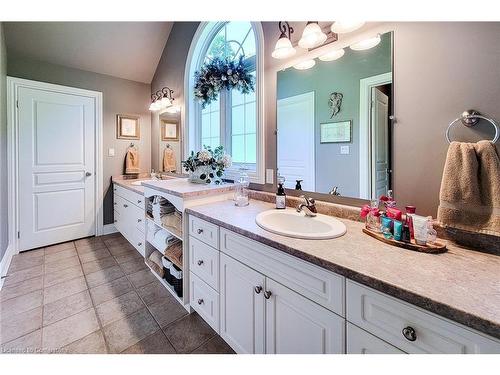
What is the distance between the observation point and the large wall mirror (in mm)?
1195

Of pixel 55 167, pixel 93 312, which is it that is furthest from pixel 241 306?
pixel 55 167

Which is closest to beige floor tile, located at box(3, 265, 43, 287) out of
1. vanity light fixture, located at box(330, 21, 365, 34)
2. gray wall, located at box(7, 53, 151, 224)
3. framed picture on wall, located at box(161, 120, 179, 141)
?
gray wall, located at box(7, 53, 151, 224)

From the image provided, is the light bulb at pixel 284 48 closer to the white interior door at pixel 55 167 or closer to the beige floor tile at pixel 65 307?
the beige floor tile at pixel 65 307

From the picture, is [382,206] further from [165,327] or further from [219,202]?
[165,327]

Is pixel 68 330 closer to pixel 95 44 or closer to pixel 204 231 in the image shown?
pixel 204 231

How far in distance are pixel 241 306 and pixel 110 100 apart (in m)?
3.33

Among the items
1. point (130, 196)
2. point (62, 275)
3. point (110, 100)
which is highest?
point (110, 100)

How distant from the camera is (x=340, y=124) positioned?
1357mm

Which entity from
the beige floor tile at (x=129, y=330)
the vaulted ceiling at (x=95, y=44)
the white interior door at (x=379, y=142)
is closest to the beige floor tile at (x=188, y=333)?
the beige floor tile at (x=129, y=330)

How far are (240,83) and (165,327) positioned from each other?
1956 millimetres

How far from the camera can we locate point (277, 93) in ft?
5.53

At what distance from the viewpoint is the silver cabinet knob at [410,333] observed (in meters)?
0.64

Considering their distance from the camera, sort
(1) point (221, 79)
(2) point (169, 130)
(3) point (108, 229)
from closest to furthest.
→ (1) point (221, 79) < (2) point (169, 130) < (3) point (108, 229)

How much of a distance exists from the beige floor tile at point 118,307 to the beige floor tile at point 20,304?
506mm
